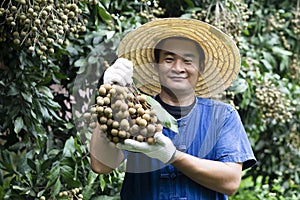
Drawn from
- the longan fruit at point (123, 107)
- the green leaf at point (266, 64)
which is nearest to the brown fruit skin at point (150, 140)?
the longan fruit at point (123, 107)

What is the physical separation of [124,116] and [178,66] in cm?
40

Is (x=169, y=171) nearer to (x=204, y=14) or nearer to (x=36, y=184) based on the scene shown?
(x=36, y=184)

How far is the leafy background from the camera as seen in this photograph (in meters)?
2.38

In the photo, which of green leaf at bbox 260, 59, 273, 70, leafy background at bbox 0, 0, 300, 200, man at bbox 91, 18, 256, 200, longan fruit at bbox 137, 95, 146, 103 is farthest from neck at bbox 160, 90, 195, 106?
green leaf at bbox 260, 59, 273, 70

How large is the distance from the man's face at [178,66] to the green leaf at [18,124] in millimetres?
763

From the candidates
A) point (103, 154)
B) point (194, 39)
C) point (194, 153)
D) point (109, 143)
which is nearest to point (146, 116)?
point (109, 143)

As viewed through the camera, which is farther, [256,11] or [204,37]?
[256,11]

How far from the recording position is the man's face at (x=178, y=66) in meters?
1.98

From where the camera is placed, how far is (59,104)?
9.59 ft

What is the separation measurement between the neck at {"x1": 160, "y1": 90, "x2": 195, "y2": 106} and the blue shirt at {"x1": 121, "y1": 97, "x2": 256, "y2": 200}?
1.2 inches

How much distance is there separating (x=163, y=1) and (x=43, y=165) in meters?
1.15

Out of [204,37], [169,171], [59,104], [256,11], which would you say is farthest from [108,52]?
[256,11]

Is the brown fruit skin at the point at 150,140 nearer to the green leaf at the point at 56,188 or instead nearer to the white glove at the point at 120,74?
the white glove at the point at 120,74

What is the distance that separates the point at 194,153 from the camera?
1998 mm
